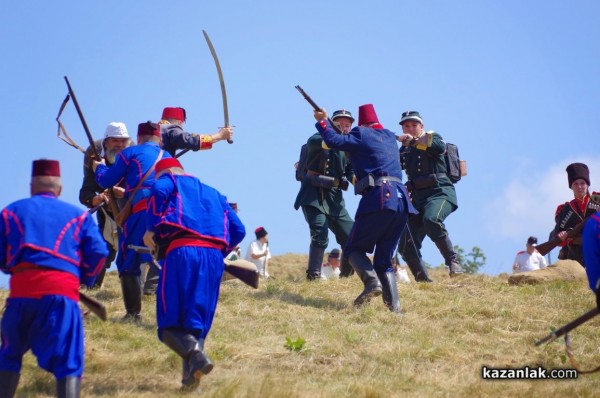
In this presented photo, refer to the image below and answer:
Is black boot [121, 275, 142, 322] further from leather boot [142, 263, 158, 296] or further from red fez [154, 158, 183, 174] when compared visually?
red fez [154, 158, 183, 174]

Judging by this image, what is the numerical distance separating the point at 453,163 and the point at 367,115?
9.22 ft

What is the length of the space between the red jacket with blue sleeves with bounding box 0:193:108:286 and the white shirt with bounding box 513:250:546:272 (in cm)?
1165

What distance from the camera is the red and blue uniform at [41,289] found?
6441mm

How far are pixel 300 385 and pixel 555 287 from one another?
5630mm

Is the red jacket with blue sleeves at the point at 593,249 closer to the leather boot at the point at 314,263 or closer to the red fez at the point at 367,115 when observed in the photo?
the red fez at the point at 367,115

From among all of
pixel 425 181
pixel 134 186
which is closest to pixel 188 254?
pixel 134 186

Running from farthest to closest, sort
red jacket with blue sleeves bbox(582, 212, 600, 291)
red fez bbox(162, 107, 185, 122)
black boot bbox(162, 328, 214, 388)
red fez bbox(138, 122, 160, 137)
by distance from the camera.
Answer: red fez bbox(162, 107, 185, 122) → red fez bbox(138, 122, 160, 137) → black boot bbox(162, 328, 214, 388) → red jacket with blue sleeves bbox(582, 212, 600, 291)

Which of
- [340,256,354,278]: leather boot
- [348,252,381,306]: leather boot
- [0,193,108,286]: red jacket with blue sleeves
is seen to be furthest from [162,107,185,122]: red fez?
[0,193,108,286]: red jacket with blue sleeves

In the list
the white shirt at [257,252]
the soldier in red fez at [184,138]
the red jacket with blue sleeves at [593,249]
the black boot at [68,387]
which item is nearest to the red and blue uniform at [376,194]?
the soldier in red fez at [184,138]

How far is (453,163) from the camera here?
44.0ft

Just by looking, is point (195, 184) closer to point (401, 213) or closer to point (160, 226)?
point (160, 226)

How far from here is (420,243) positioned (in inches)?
530

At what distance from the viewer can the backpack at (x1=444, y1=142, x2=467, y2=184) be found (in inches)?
525

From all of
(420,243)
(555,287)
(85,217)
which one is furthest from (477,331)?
(85,217)
